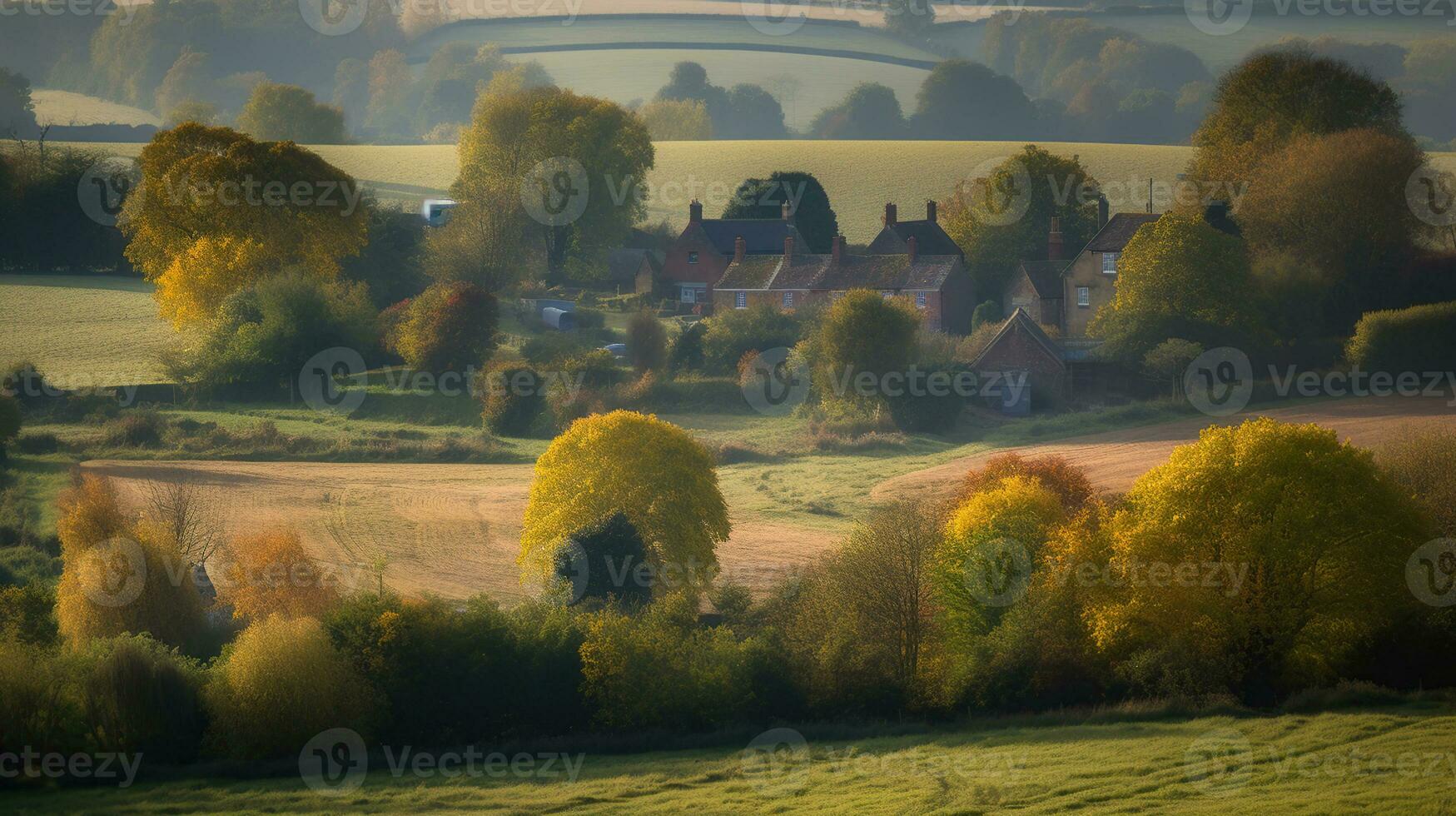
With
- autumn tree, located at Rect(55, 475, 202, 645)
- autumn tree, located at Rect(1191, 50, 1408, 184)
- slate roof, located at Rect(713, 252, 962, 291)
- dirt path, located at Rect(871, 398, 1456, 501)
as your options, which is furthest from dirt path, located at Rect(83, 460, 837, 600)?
autumn tree, located at Rect(1191, 50, 1408, 184)

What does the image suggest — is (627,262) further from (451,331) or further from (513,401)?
(513,401)

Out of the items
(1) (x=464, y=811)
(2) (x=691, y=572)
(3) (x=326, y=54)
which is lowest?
(1) (x=464, y=811)

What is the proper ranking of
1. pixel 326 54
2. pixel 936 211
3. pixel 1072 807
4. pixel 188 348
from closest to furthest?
pixel 1072 807, pixel 188 348, pixel 936 211, pixel 326 54

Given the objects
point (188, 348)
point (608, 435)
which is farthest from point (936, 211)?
point (608, 435)

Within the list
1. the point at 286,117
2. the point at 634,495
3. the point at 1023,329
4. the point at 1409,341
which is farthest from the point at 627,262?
the point at 286,117

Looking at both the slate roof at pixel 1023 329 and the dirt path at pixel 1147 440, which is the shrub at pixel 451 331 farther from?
the dirt path at pixel 1147 440

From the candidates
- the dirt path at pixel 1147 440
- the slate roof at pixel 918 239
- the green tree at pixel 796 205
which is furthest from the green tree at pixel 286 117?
the dirt path at pixel 1147 440

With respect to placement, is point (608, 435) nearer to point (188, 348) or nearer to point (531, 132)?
point (188, 348)

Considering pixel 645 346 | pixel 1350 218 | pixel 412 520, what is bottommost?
pixel 412 520
